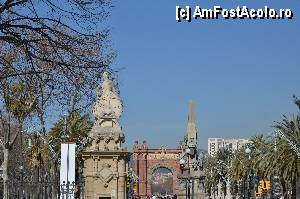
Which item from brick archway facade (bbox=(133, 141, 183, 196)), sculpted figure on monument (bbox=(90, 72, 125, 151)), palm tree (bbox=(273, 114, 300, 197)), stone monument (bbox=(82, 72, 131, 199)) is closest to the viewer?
stone monument (bbox=(82, 72, 131, 199))

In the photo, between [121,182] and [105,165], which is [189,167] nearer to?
[121,182]

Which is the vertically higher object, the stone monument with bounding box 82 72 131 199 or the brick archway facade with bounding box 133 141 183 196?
the brick archway facade with bounding box 133 141 183 196

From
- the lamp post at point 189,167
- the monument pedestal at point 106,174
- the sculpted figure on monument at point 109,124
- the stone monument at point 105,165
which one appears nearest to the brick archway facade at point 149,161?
the lamp post at point 189,167

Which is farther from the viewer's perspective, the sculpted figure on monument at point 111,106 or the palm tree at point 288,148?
the palm tree at point 288,148

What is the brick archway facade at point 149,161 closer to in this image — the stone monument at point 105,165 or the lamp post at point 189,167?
the lamp post at point 189,167

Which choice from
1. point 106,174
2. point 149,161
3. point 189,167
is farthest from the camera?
point 149,161

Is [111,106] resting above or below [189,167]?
above

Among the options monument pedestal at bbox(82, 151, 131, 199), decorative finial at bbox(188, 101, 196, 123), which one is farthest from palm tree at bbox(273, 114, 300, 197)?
monument pedestal at bbox(82, 151, 131, 199)

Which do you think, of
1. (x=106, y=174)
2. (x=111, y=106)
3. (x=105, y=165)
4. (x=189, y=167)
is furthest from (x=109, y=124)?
(x=189, y=167)

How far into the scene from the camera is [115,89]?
36.9m

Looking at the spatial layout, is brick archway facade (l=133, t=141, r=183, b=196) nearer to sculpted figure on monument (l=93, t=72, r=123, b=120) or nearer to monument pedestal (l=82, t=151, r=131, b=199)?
sculpted figure on monument (l=93, t=72, r=123, b=120)

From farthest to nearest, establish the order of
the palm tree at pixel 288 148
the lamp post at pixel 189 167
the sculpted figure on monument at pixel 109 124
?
the palm tree at pixel 288 148
the lamp post at pixel 189 167
the sculpted figure on monument at pixel 109 124

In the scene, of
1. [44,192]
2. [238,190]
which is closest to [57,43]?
[44,192]

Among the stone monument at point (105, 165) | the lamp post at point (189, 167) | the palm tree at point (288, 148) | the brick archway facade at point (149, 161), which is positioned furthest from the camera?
the brick archway facade at point (149, 161)
